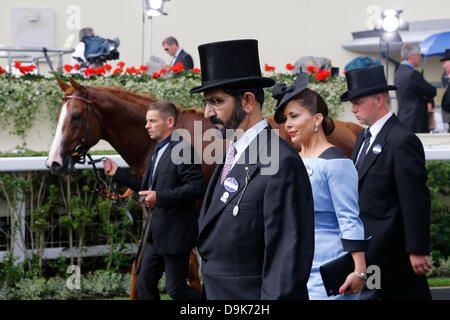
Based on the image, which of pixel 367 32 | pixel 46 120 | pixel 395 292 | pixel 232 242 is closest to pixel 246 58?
pixel 232 242

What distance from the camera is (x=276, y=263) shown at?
2533mm

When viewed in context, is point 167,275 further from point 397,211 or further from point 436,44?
point 436,44

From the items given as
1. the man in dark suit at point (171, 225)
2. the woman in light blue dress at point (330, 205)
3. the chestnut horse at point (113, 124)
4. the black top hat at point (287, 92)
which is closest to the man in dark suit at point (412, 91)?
the chestnut horse at point (113, 124)

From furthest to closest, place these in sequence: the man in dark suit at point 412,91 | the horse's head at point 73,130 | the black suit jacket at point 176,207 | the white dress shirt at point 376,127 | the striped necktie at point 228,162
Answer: the man in dark suit at point 412,91
the horse's head at point 73,130
the black suit jacket at point 176,207
the white dress shirt at point 376,127
the striped necktie at point 228,162

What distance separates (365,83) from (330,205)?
56.1 inches

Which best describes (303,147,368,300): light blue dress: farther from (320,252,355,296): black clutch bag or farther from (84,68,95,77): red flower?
(84,68,95,77): red flower

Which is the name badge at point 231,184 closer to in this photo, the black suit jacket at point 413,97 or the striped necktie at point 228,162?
the striped necktie at point 228,162

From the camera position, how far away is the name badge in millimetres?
2758

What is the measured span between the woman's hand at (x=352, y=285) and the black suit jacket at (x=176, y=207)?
74.9 inches

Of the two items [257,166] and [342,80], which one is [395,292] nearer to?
[257,166]

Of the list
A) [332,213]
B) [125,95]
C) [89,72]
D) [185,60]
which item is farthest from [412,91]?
[332,213]

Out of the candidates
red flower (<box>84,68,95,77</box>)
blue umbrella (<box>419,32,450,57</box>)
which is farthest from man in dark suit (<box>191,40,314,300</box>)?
blue umbrella (<box>419,32,450,57</box>)

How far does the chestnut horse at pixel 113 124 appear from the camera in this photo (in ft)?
19.2
